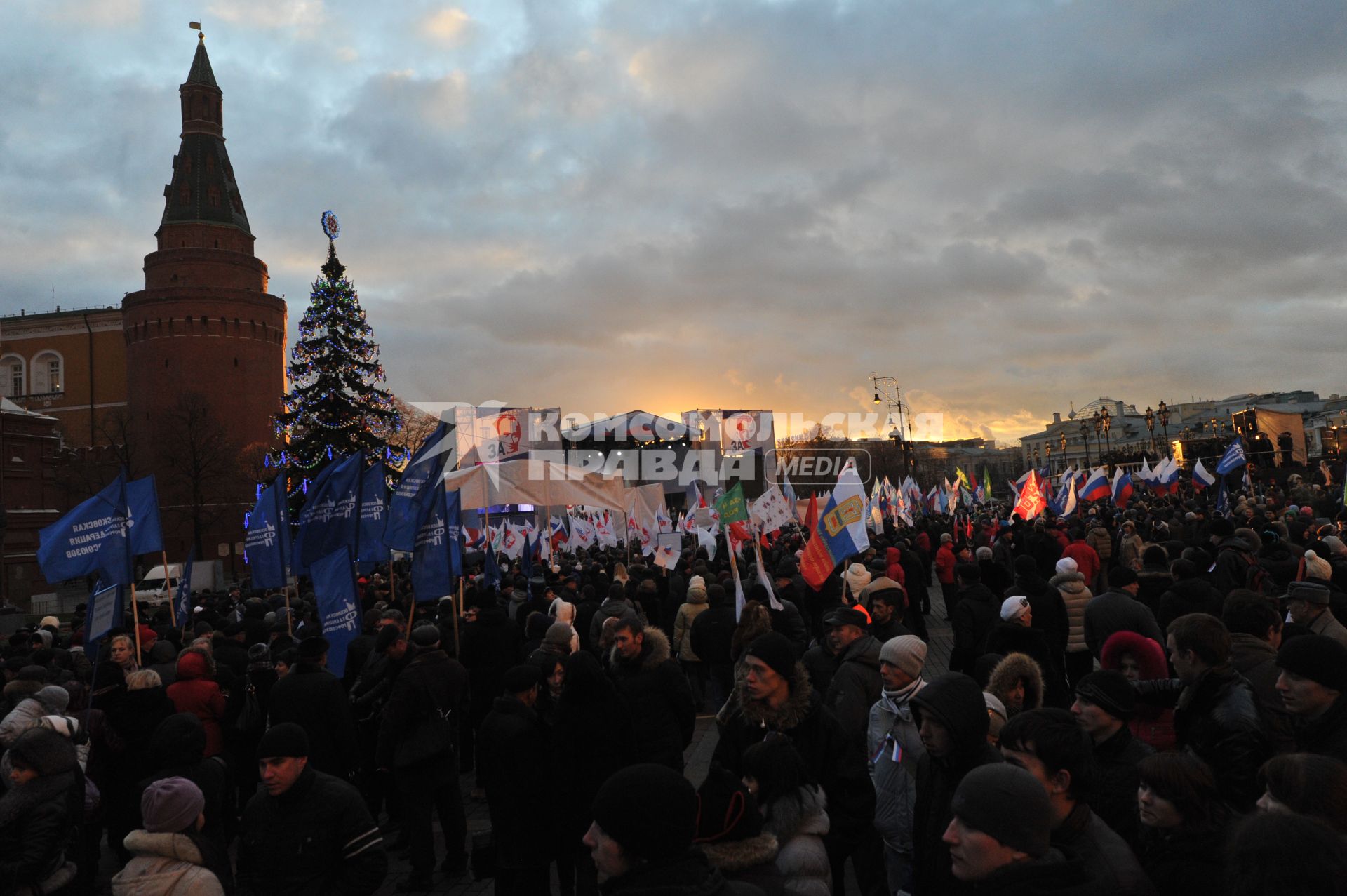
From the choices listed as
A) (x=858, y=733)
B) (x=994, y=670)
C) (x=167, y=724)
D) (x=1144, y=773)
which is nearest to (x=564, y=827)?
(x=858, y=733)

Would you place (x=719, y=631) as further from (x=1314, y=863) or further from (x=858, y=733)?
(x=1314, y=863)

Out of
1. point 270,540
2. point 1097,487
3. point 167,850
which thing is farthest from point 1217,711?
point 1097,487

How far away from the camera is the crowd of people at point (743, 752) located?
2732 mm

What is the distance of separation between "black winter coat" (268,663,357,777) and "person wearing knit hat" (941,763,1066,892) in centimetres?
501

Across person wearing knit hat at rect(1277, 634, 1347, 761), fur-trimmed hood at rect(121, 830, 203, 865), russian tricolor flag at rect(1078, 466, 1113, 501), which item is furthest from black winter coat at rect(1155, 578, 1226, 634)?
russian tricolor flag at rect(1078, 466, 1113, 501)

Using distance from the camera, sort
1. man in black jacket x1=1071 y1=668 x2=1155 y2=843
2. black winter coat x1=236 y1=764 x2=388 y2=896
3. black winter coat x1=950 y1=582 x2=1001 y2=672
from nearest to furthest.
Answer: man in black jacket x1=1071 y1=668 x2=1155 y2=843 → black winter coat x1=236 y1=764 x2=388 y2=896 → black winter coat x1=950 y1=582 x2=1001 y2=672

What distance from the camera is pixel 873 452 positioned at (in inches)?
5064

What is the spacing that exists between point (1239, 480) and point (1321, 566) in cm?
3836

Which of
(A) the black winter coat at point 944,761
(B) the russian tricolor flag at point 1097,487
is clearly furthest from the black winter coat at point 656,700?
(B) the russian tricolor flag at point 1097,487

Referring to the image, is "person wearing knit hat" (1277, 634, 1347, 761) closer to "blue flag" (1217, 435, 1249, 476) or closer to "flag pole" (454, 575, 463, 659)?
"flag pole" (454, 575, 463, 659)

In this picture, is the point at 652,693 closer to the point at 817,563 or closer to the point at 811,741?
the point at 811,741

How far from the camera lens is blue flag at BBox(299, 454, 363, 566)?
10.5 meters

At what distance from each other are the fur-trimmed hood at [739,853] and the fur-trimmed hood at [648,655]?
283cm

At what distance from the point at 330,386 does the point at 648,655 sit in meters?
29.8
